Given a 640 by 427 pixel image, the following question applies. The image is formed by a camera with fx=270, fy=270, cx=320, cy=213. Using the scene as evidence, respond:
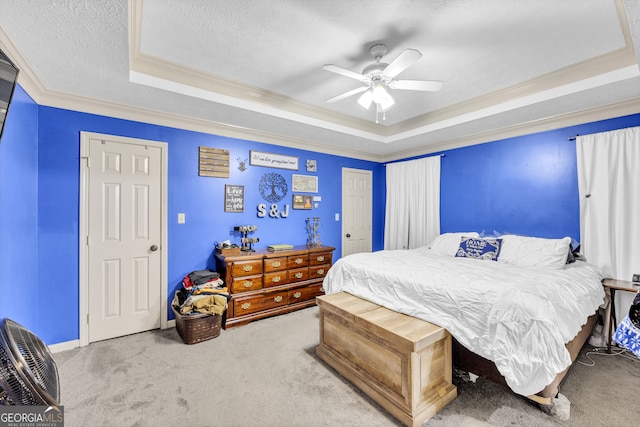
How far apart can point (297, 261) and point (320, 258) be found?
0.38 m

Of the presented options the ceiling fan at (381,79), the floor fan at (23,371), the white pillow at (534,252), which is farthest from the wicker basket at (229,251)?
the white pillow at (534,252)

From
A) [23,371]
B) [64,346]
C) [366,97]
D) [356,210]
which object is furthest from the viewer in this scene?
[356,210]

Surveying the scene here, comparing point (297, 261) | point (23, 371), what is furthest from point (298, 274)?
point (23, 371)

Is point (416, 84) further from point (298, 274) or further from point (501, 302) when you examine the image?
point (298, 274)

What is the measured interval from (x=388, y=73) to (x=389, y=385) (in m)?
2.29

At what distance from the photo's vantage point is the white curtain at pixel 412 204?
4.36m

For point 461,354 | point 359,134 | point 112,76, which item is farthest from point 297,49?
point 461,354

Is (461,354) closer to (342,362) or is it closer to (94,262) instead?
(342,362)

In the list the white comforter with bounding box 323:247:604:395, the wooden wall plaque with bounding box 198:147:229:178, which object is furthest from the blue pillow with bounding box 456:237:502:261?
the wooden wall plaque with bounding box 198:147:229:178

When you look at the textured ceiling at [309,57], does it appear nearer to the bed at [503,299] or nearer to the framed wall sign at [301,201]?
the framed wall sign at [301,201]

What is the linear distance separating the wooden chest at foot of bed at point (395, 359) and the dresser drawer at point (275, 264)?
1.28 meters

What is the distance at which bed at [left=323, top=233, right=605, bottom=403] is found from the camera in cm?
162

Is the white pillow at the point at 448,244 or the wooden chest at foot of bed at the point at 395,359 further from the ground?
the white pillow at the point at 448,244

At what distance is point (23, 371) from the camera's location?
1154 mm
